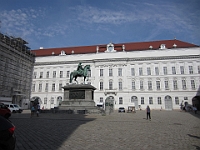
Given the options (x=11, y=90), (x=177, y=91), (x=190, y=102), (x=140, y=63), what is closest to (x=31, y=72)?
(x=11, y=90)

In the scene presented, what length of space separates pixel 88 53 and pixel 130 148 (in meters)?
47.4

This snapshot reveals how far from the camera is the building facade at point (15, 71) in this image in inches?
1484

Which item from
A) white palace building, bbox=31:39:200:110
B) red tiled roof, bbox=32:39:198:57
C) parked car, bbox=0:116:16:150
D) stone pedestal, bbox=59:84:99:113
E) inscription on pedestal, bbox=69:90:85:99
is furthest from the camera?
red tiled roof, bbox=32:39:198:57

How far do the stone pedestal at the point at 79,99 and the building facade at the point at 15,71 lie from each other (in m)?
20.8

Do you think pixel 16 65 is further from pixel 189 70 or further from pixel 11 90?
pixel 189 70

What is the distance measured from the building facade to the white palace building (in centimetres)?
541

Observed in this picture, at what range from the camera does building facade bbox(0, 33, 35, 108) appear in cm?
3769

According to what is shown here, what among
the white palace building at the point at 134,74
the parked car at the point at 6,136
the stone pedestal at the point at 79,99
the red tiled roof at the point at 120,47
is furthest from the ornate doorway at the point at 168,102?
the parked car at the point at 6,136

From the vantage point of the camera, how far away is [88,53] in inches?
2042

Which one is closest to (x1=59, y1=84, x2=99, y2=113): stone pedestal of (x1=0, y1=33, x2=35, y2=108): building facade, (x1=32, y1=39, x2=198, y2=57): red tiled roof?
(x1=0, y1=33, x2=35, y2=108): building facade

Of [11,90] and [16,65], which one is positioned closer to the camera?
[11,90]

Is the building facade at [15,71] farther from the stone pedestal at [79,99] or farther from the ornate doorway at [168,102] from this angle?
the ornate doorway at [168,102]


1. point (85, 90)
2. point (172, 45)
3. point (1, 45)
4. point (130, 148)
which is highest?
point (172, 45)

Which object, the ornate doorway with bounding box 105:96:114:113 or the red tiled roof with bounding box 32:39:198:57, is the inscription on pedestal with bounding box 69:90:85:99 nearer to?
the ornate doorway with bounding box 105:96:114:113
